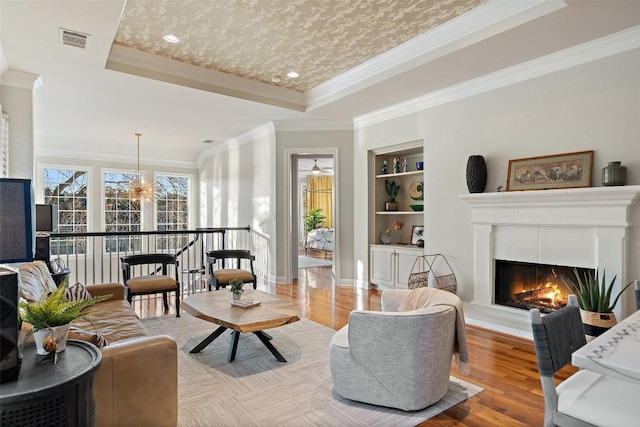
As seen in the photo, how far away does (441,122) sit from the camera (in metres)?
4.93

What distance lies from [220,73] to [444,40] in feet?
9.32

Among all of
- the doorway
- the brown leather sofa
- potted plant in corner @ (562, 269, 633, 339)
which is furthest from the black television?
the doorway

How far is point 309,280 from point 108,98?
4331 mm

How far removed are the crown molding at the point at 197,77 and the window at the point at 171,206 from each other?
16.9ft

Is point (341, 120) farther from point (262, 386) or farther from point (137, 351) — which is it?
point (137, 351)

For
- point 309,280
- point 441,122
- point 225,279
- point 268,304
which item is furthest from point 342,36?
point 309,280

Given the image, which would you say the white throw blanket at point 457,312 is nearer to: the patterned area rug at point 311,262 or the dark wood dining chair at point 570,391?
the dark wood dining chair at point 570,391

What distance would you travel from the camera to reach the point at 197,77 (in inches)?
192

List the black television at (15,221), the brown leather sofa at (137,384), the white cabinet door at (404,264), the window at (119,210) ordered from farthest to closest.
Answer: the window at (119,210)
the white cabinet door at (404,264)
the brown leather sofa at (137,384)
the black television at (15,221)

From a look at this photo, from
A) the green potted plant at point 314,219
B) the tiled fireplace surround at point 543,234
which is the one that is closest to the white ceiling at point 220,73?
the tiled fireplace surround at point 543,234

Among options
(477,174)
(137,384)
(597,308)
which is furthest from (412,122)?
(137,384)

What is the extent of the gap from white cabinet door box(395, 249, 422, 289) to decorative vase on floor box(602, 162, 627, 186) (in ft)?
7.97

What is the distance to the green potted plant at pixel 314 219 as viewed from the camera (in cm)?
1282

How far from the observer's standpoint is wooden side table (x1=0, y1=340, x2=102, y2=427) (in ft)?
4.17
